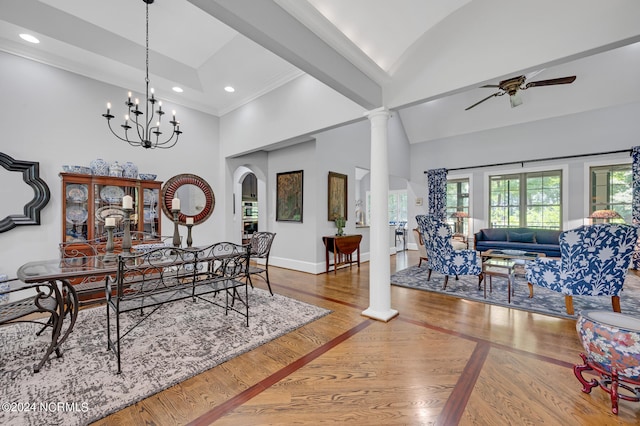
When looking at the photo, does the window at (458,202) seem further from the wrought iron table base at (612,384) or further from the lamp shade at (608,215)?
the wrought iron table base at (612,384)

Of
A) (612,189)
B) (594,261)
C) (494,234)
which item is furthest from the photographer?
(494,234)

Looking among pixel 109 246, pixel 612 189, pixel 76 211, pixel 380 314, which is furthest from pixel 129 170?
pixel 612 189

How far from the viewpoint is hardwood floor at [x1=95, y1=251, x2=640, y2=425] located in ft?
4.94

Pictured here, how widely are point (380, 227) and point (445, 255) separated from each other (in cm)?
154

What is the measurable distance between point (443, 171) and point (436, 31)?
5.75m

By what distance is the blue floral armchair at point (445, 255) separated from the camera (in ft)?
12.1

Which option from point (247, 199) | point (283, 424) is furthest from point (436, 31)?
point (247, 199)

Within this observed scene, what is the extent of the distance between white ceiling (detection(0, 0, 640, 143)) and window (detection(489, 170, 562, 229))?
189 centimetres

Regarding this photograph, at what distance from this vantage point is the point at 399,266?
18.5 ft

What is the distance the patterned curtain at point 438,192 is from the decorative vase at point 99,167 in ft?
24.4

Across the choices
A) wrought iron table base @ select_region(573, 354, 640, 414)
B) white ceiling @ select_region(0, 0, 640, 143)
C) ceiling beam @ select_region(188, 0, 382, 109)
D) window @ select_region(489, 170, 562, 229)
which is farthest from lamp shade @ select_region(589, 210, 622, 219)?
ceiling beam @ select_region(188, 0, 382, 109)

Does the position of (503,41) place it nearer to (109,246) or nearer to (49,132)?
(109,246)

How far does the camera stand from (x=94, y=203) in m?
3.53

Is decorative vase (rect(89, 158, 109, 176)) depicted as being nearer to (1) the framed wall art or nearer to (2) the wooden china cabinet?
(2) the wooden china cabinet
